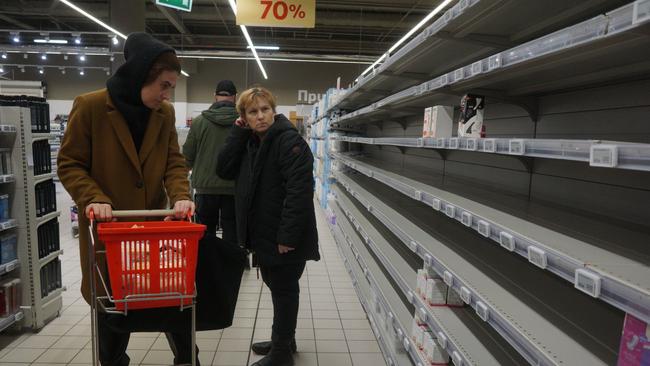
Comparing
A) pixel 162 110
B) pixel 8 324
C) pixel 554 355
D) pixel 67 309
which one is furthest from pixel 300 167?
pixel 67 309

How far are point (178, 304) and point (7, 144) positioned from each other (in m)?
2.22

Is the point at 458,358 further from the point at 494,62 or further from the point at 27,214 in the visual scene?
the point at 27,214

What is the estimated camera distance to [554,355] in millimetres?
1147

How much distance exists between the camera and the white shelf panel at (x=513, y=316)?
118cm

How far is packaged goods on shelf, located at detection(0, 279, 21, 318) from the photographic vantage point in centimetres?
290

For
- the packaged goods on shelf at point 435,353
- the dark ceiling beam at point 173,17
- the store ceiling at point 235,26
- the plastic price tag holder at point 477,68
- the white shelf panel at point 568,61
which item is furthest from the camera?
the store ceiling at point 235,26

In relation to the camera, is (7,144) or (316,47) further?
(316,47)

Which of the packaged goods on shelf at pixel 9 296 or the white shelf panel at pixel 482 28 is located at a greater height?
the white shelf panel at pixel 482 28

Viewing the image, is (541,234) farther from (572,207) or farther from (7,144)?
A: (7,144)

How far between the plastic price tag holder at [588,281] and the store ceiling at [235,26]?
10.7m

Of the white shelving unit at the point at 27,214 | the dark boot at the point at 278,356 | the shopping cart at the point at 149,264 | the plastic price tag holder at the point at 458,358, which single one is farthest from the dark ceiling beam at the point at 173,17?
the plastic price tag holder at the point at 458,358

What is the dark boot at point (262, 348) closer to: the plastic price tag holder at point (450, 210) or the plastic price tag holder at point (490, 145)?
the plastic price tag holder at point (450, 210)

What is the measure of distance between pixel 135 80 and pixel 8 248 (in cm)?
199

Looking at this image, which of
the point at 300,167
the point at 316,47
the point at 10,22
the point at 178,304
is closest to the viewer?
the point at 178,304
